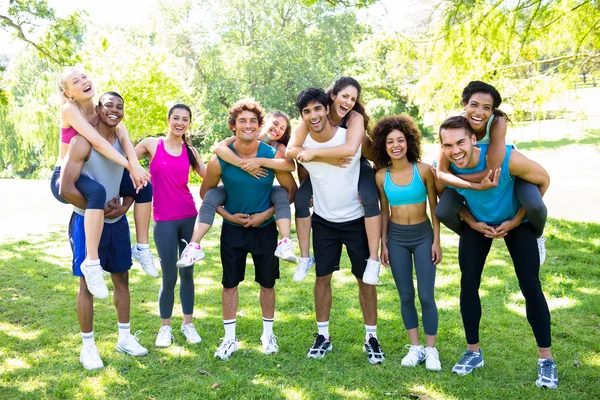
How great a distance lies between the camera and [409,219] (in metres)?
3.90

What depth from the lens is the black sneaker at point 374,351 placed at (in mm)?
4051

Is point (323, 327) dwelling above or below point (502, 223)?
below

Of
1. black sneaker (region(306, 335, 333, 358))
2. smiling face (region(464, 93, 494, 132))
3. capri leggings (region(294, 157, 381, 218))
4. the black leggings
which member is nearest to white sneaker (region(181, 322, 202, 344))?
black sneaker (region(306, 335, 333, 358))

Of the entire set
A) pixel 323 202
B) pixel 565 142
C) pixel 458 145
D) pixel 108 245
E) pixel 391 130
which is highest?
pixel 391 130

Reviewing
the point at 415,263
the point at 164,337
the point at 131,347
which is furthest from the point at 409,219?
the point at 131,347

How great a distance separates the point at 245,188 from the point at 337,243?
84 cm

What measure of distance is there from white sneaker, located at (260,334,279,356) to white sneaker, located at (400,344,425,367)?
1029mm

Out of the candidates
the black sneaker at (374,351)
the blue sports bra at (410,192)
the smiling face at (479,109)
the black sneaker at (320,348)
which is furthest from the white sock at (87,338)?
the smiling face at (479,109)

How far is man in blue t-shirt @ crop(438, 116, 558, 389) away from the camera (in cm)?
358

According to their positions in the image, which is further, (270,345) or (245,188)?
(270,345)

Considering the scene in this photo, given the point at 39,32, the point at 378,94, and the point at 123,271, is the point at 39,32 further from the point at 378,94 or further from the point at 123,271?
the point at 378,94

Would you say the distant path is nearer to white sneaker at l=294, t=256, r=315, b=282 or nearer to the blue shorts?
the blue shorts

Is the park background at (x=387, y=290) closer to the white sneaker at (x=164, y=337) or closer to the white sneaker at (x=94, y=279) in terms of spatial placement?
the white sneaker at (x=164, y=337)

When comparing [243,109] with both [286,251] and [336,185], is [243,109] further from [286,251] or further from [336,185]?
[286,251]
